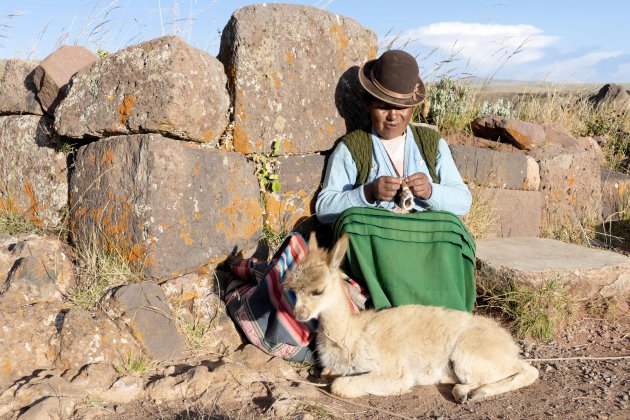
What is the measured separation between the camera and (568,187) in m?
6.59

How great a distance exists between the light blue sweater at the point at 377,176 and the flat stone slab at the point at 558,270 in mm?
564

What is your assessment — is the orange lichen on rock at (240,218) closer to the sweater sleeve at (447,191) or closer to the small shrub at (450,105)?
the sweater sleeve at (447,191)

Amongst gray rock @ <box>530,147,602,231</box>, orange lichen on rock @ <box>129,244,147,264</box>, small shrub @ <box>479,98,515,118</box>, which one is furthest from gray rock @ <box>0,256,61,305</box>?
small shrub @ <box>479,98,515,118</box>

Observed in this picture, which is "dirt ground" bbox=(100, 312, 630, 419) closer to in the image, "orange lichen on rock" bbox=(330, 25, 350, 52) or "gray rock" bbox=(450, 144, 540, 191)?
"gray rock" bbox=(450, 144, 540, 191)

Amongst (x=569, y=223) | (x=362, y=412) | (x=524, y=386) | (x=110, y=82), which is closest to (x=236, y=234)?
(x=110, y=82)

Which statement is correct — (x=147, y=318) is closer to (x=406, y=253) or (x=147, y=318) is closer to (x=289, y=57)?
(x=406, y=253)

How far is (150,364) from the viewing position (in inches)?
147

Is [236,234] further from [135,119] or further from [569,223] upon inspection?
[569,223]

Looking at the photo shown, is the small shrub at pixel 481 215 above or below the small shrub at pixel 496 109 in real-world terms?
below

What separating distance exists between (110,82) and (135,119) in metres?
0.36

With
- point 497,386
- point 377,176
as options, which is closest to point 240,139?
point 377,176

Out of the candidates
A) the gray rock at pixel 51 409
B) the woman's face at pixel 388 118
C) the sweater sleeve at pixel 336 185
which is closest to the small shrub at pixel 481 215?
the woman's face at pixel 388 118

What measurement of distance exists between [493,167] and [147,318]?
3544 millimetres

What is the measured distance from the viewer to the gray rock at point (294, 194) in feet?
15.8
